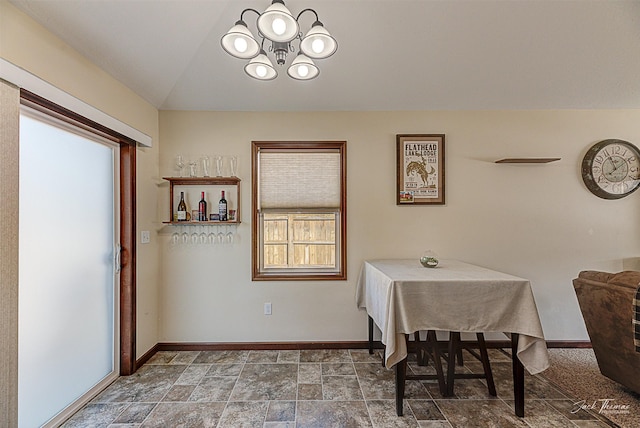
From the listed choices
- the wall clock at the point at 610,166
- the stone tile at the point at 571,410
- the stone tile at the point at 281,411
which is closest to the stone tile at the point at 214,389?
the stone tile at the point at 281,411

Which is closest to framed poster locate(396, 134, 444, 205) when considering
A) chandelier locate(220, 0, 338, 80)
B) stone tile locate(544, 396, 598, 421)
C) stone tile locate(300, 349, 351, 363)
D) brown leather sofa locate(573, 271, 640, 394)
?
brown leather sofa locate(573, 271, 640, 394)

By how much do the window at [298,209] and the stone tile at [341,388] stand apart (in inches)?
36.5

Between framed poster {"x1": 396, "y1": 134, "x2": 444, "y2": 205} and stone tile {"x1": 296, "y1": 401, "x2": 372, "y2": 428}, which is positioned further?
framed poster {"x1": 396, "y1": 134, "x2": 444, "y2": 205}

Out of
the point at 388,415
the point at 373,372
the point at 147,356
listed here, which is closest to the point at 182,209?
the point at 147,356

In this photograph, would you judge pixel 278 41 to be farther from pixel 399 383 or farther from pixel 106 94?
pixel 399 383

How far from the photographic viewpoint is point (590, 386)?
2.30 m

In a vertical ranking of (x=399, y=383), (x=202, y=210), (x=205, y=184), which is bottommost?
(x=399, y=383)

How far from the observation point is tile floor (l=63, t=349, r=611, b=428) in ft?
6.37

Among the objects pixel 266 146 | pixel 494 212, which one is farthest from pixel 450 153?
pixel 266 146

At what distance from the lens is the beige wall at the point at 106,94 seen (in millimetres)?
1570

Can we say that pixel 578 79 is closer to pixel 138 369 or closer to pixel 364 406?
pixel 364 406

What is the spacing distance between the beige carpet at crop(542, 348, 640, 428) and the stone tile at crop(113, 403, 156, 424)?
3097 millimetres

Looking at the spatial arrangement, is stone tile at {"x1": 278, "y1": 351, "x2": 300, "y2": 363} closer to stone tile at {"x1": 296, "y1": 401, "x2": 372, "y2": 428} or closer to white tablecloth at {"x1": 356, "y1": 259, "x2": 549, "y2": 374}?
stone tile at {"x1": 296, "y1": 401, "x2": 372, "y2": 428}

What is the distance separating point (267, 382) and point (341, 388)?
2.00 ft
